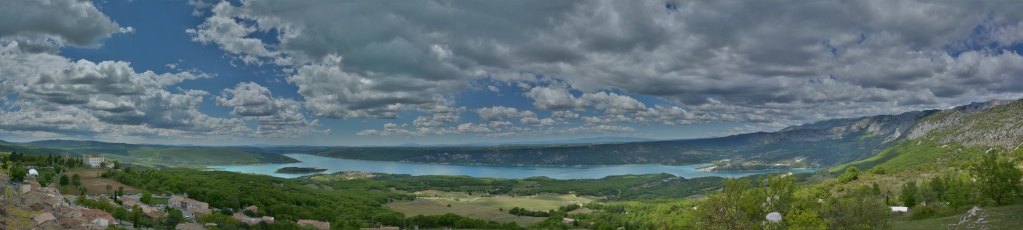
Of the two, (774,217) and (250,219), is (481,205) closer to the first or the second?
(250,219)

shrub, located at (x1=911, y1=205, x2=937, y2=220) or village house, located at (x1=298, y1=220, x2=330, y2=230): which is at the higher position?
shrub, located at (x1=911, y1=205, x2=937, y2=220)

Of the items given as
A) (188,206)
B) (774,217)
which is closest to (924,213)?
(774,217)

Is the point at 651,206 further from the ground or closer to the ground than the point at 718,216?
closer to the ground

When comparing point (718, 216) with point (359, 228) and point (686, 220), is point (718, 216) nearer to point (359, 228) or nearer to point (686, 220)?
point (686, 220)

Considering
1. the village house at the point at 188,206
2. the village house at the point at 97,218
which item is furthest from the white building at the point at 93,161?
the village house at the point at 97,218

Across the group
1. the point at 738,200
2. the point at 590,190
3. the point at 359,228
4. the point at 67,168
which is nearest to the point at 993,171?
the point at 738,200

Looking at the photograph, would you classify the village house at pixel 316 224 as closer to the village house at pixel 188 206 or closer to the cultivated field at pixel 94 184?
the village house at pixel 188 206

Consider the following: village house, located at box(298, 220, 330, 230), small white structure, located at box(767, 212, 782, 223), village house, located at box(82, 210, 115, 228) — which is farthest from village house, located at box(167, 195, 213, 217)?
small white structure, located at box(767, 212, 782, 223)

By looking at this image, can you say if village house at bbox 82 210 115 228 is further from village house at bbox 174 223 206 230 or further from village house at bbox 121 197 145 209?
village house at bbox 121 197 145 209
